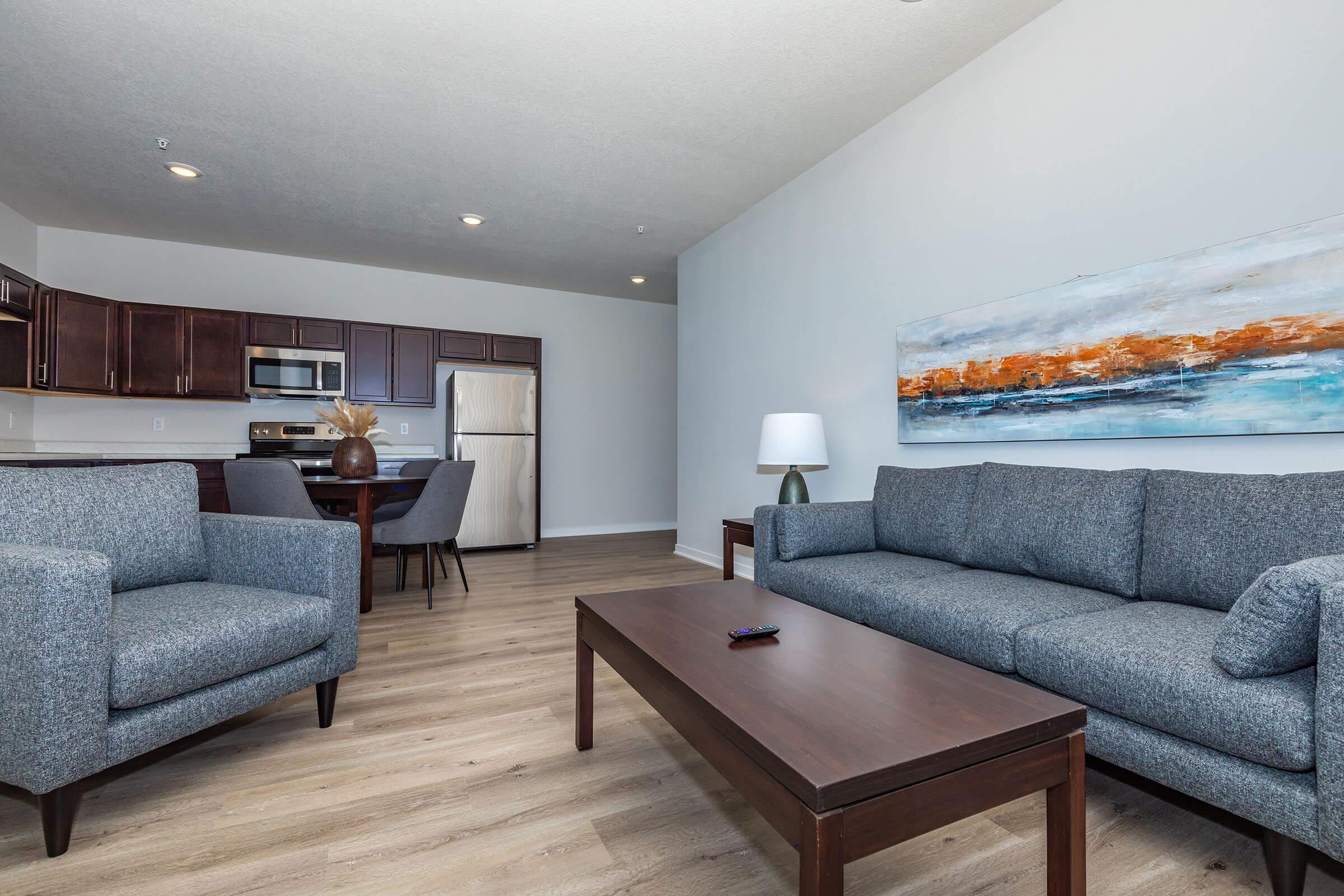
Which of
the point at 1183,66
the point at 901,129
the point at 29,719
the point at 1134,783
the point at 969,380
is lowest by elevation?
the point at 1134,783

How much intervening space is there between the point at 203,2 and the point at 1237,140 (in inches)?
142

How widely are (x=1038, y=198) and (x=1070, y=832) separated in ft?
7.73

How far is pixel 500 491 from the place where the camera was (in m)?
5.62

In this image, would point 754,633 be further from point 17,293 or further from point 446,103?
point 17,293

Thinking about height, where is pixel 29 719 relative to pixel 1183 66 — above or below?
below

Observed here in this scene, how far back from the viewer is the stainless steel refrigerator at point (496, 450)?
18.0 ft

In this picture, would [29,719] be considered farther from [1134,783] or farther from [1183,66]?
[1183,66]

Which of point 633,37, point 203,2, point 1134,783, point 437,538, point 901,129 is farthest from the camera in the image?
point 437,538

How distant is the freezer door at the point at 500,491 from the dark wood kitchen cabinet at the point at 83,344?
2476mm

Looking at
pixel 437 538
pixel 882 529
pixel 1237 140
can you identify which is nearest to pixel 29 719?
pixel 437 538

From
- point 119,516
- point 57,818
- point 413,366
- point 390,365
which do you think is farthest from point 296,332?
point 57,818

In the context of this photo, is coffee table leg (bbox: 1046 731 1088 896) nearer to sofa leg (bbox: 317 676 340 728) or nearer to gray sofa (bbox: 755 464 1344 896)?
gray sofa (bbox: 755 464 1344 896)

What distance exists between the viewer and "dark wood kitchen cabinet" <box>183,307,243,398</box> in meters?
4.84

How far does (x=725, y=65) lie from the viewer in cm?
277
